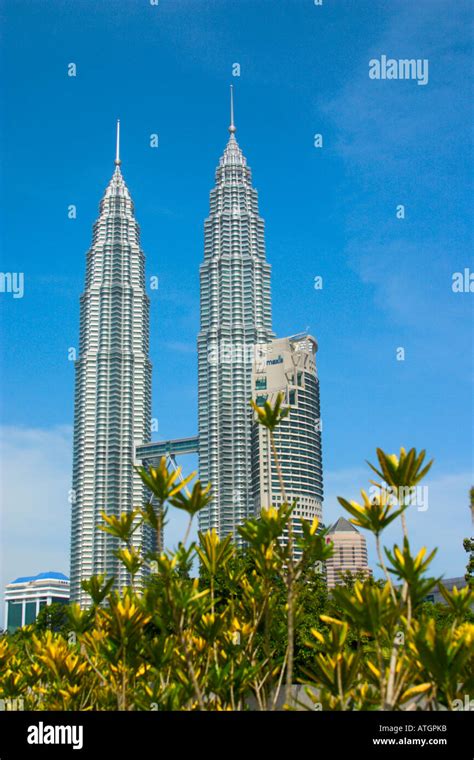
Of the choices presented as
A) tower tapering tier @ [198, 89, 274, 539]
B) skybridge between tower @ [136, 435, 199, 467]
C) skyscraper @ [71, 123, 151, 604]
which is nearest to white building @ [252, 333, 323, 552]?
tower tapering tier @ [198, 89, 274, 539]

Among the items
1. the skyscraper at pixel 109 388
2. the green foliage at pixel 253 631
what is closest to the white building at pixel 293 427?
the skyscraper at pixel 109 388

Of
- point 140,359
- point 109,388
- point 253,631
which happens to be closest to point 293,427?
point 140,359

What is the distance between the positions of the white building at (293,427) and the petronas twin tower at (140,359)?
21.9ft

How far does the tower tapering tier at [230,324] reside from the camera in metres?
167

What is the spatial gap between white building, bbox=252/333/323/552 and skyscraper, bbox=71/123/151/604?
33.3 m

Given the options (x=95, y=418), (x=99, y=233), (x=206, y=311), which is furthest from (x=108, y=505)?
(x=99, y=233)

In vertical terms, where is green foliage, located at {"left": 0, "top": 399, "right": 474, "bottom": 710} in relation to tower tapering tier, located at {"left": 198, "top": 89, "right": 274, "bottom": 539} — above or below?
below

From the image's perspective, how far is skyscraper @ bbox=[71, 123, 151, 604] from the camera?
566 ft

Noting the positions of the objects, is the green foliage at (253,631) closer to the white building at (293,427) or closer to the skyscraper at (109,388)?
the white building at (293,427)

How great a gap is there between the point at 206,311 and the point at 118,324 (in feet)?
67.5

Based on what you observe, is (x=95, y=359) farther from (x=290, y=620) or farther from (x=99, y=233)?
(x=290, y=620)

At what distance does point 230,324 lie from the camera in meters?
183

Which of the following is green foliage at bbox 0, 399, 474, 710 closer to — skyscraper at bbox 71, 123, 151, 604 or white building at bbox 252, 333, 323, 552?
white building at bbox 252, 333, 323, 552
